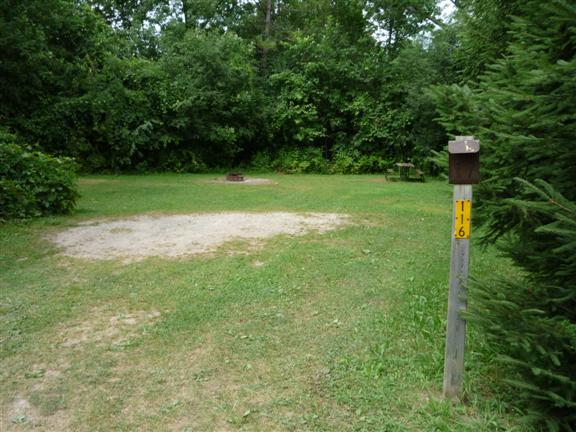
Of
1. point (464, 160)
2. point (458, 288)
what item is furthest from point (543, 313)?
point (464, 160)

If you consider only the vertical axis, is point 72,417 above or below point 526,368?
below

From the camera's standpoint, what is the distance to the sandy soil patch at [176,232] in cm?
577

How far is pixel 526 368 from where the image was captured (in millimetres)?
2141

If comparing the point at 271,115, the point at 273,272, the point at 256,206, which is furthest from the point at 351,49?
the point at 273,272

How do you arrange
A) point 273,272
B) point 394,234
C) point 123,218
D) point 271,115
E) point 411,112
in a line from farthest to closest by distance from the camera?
point 271,115
point 411,112
point 123,218
point 394,234
point 273,272

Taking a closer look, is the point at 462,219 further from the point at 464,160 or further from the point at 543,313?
the point at 543,313

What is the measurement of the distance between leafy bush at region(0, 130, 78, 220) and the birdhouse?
7.27 metres

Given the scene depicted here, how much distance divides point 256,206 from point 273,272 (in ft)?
14.7

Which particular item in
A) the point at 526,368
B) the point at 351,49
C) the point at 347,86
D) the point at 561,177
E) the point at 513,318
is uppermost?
the point at 351,49

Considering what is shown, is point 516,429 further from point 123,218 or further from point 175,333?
point 123,218

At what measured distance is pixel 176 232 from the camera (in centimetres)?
680

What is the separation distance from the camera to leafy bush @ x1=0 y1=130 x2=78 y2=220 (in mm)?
7293

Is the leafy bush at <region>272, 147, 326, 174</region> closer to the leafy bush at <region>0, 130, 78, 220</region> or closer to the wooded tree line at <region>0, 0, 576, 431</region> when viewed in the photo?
the wooded tree line at <region>0, 0, 576, 431</region>

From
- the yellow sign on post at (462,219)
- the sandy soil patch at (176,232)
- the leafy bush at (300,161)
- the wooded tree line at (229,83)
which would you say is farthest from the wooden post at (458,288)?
the leafy bush at (300,161)
